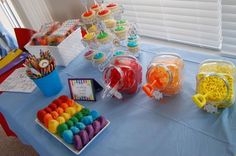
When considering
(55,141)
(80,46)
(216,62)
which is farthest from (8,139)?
(216,62)

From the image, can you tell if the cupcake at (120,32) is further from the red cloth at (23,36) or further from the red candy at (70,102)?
the red cloth at (23,36)

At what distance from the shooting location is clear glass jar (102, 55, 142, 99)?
2.98ft

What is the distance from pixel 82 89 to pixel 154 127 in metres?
0.33

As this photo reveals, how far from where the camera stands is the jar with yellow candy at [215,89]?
0.75 metres

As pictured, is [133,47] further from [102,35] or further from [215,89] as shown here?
[215,89]

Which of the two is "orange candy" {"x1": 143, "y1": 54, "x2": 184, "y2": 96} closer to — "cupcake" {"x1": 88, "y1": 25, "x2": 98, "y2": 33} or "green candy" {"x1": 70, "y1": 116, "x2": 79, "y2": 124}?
"green candy" {"x1": 70, "y1": 116, "x2": 79, "y2": 124}

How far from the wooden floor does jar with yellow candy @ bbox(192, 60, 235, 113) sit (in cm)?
128

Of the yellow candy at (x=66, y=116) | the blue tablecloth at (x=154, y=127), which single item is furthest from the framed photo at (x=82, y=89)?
the yellow candy at (x=66, y=116)

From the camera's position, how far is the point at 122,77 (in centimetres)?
90

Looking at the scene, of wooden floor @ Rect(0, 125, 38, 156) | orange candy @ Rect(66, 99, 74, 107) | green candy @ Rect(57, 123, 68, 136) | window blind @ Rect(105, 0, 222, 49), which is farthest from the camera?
wooden floor @ Rect(0, 125, 38, 156)

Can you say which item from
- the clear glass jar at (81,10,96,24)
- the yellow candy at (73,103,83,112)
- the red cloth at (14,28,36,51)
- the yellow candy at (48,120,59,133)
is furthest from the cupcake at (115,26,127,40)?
the red cloth at (14,28,36,51)

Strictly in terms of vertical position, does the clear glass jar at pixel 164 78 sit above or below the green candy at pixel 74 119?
above

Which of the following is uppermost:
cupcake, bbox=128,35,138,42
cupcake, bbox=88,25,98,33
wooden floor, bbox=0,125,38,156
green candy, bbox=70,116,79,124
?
cupcake, bbox=88,25,98,33

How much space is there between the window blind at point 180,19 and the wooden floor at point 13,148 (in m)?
1.11
